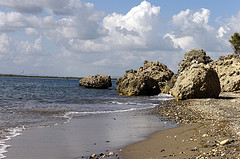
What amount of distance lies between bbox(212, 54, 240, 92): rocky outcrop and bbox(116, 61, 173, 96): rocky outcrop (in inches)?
429

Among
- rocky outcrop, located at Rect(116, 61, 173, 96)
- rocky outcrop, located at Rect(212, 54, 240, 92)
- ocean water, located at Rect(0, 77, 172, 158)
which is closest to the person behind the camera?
ocean water, located at Rect(0, 77, 172, 158)

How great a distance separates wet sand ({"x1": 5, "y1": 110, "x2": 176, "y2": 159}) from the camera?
991cm

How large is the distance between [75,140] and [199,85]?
77.0 feet

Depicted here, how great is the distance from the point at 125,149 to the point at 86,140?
253cm

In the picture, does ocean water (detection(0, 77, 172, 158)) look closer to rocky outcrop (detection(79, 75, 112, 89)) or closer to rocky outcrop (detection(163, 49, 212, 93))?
rocky outcrop (detection(163, 49, 212, 93))

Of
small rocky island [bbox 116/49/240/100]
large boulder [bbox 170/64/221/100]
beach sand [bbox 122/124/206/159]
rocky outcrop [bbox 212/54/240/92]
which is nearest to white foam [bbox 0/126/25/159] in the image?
beach sand [bbox 122/124/206/159]

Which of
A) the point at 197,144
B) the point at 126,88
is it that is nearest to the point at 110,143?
the point at 197,144

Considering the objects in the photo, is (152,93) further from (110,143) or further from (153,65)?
(110,143)

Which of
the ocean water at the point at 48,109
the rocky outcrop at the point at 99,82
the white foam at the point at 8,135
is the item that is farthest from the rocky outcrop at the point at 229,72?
the white foam at the point at 8,135

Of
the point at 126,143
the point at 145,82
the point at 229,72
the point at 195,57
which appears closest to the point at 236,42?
the point at 195,57

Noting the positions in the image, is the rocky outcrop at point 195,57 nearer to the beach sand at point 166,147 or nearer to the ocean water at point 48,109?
the ocean water at point 48,109

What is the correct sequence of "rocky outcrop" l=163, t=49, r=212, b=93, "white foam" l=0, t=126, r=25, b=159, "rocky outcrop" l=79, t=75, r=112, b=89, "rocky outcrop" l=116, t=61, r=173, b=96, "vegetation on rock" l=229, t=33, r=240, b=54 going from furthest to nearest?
"rocky outcrop" l=79, t=75, r=112, b=89 → "vegetation on rock" l=229, t=33, r=240, b=54 → "rocky outcrop" l=163, t=49, r=212, b=93 → "rocky outcrop" l=116, t=61, r=173, b=96 → "white foam" l=0, t=126, r=25, b=159

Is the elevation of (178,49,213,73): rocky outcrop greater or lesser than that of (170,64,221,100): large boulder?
greater

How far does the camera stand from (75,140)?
12211 mm
